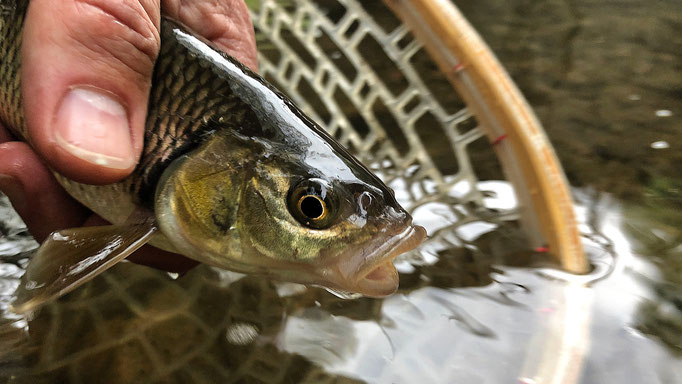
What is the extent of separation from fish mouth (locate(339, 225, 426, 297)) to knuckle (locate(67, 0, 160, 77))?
63 cm

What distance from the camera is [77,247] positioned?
1.17 meters

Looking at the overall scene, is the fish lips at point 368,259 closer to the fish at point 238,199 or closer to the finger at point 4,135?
the fish at point 238,199

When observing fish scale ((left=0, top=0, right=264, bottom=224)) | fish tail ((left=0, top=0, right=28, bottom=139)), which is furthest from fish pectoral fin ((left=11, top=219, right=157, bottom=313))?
fish tail ((left=0, top=0, right=28, bottom=139))

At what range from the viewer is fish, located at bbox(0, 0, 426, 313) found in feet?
3.59

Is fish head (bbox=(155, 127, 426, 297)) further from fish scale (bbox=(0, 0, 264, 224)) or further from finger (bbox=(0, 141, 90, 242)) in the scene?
finger (bbox=(0, 141, 90, 242))

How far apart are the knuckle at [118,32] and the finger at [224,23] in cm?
67

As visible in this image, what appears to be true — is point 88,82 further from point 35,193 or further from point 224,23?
point 224,23

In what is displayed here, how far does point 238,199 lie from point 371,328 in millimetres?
739

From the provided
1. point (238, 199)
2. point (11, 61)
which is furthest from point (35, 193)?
point (238, 199)

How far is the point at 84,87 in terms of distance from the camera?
117cm

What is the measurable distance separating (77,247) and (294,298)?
2.55ft

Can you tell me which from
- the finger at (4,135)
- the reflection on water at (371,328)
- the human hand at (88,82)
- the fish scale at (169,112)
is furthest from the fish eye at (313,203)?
the finger at (4,135)

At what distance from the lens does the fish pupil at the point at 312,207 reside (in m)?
1.09

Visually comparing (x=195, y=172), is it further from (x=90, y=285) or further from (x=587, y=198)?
(x=587, y=198)
